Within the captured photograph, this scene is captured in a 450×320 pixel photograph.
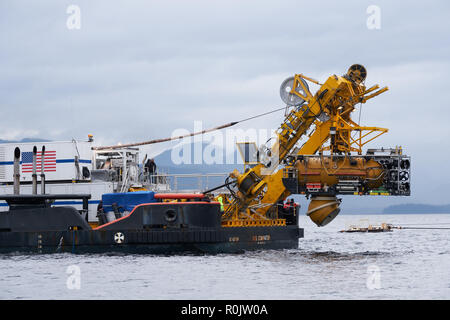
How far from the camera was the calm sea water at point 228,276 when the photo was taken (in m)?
21.2

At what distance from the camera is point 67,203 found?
35.1m

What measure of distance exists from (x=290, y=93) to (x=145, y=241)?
29.0ft

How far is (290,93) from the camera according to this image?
3203cm

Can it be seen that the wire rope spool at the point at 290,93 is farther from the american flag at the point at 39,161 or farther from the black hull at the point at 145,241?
the american flag at the point at 39,161

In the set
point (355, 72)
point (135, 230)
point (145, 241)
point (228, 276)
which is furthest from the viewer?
point (355, 72)

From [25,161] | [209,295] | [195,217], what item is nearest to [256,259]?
[195,217]

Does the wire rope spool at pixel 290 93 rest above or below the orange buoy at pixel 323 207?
above

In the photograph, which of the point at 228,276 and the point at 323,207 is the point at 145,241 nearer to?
the point at 228,276

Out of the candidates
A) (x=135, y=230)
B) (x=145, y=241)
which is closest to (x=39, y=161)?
(x=135, y=230)

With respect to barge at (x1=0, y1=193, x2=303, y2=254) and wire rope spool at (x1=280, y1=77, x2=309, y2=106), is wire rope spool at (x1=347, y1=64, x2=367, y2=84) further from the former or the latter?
barge at (x1=0, y1=193, x2=303, y2=254)

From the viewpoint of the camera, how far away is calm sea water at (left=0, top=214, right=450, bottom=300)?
837 inches

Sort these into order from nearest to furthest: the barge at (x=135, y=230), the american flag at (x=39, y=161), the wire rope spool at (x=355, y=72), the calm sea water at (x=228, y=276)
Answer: the calm sea water at (x=228, y=276) < the barge at (x=135, y=230) < the wire rope spool at (x=355, y=72) < the american flag at (x=39, y=161)

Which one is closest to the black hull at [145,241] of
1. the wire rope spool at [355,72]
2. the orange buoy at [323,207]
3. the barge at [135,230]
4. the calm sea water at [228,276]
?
the barge at [135,230]
